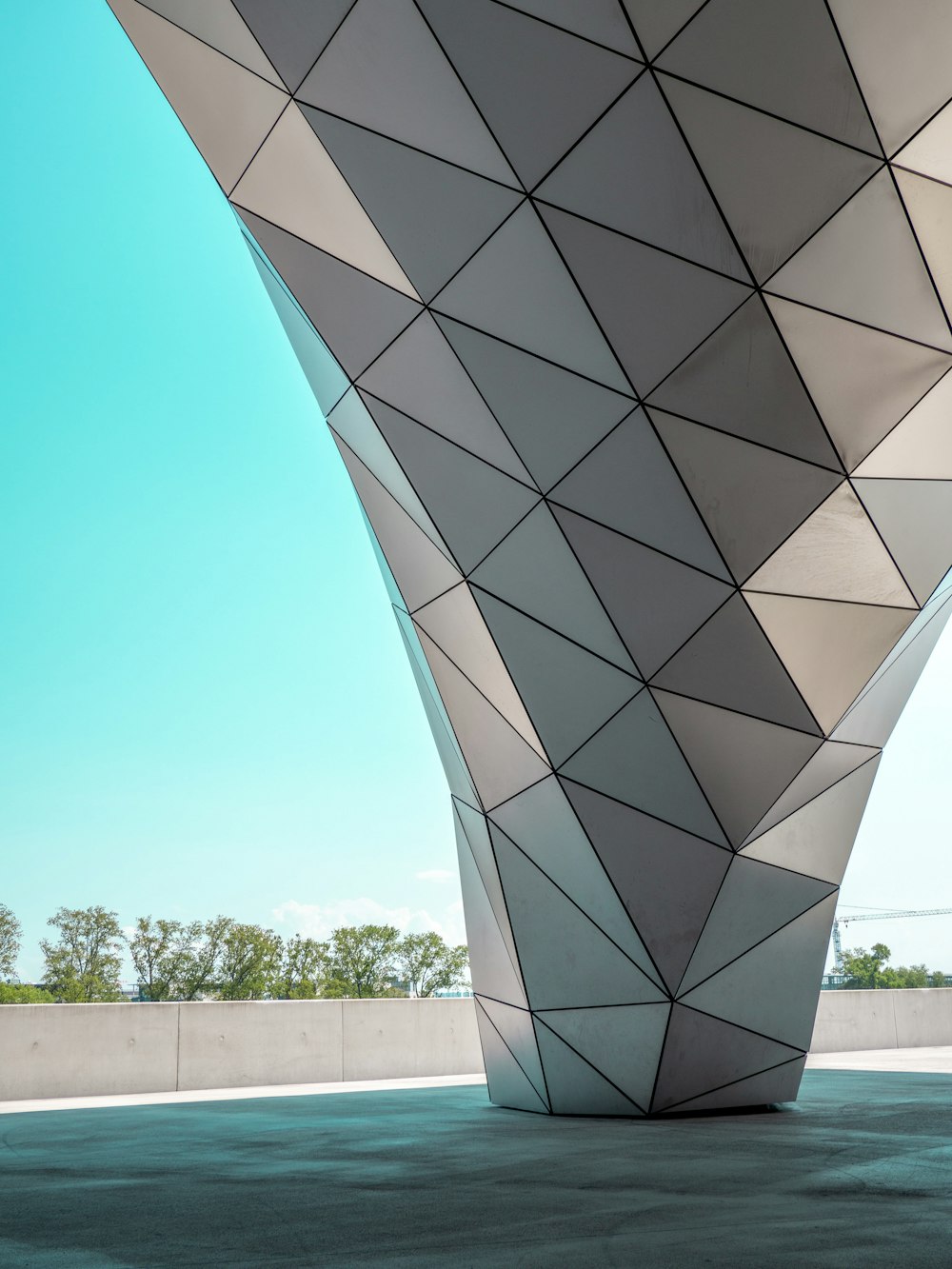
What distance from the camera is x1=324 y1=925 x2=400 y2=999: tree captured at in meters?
104

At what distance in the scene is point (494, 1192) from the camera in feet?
28.3

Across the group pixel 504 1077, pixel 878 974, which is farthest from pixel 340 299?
pixel 878 974

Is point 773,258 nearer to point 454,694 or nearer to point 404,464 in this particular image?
point 404,464

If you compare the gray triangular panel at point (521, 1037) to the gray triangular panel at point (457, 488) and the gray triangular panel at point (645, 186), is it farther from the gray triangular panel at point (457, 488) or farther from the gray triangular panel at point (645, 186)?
the gray triangular panel at point (645, 186)

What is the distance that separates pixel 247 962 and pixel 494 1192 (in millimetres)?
93848

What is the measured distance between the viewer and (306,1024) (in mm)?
31469

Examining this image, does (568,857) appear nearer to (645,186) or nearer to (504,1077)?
(504,1077)

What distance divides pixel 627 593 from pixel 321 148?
23.1ft

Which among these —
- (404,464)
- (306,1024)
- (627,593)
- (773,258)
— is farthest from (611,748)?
(306,1024)

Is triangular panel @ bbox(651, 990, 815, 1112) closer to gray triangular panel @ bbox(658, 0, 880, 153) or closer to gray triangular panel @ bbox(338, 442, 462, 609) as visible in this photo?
gray triangular panel @ bbox(338, 442, 462, 609)

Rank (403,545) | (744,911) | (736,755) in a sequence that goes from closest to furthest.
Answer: (736,755)
(744,911)
(403,545)

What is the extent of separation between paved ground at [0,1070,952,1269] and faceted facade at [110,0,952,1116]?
9.18ft

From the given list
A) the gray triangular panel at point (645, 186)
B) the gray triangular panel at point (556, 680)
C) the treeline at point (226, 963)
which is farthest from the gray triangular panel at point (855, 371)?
Result: the treeline at point (226, 963)

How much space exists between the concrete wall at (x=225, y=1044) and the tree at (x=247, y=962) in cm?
6482
